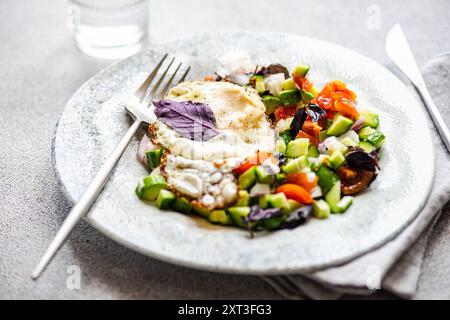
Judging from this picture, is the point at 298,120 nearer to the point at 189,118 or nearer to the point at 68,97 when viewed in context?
the point at 189,118

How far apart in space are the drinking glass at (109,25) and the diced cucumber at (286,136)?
2.18 meters

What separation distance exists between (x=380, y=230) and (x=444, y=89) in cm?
222

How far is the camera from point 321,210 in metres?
3.48

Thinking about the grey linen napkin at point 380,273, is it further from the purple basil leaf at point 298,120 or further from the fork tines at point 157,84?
the fork tines at point 157,84

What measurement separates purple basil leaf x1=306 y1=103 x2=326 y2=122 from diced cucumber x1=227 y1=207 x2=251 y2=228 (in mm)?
1058

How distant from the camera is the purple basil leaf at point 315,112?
417 centimetres

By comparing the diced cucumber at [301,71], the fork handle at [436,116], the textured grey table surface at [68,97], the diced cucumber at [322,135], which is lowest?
the textured grey table surface at [68,97]

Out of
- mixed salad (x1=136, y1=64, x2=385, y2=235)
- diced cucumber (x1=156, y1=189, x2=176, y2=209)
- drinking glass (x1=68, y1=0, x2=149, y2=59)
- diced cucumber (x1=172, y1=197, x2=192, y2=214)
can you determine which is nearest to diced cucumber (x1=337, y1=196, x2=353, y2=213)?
mixed salad (x1=136, y1=64, x2=385, y2=235)

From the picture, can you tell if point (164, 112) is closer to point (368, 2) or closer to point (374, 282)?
point (374, 282)

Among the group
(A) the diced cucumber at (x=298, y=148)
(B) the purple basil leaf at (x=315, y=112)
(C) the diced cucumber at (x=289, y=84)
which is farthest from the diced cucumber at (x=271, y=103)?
(A) the diced cucumber at (x=298, y=148)

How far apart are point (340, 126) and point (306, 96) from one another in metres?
0.45

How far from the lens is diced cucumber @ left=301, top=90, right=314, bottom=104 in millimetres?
4379

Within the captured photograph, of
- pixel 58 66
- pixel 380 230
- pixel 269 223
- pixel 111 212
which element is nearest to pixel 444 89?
pixel 380 230

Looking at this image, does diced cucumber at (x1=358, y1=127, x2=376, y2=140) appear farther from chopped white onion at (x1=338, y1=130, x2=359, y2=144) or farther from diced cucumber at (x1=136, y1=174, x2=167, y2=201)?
diced cucumber at (x1=136, y1=174, x2=167, y2=201)
